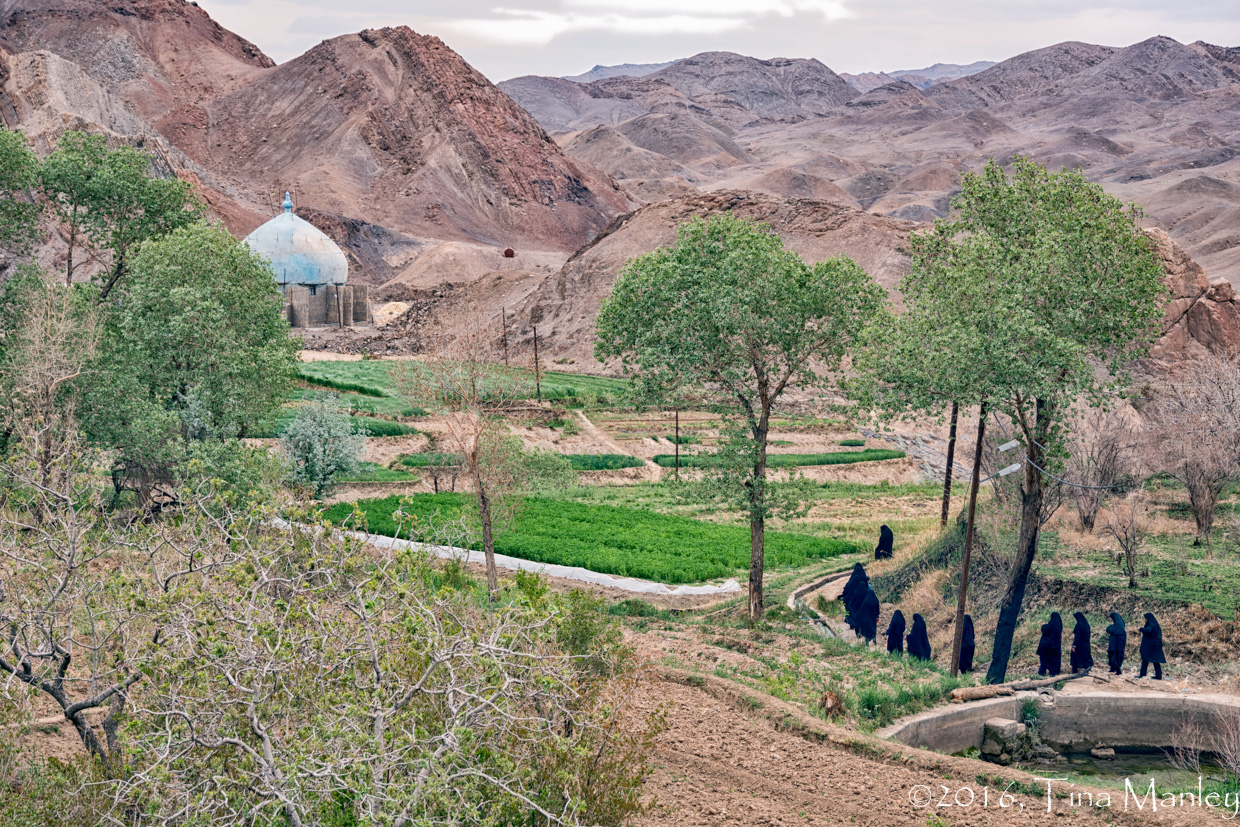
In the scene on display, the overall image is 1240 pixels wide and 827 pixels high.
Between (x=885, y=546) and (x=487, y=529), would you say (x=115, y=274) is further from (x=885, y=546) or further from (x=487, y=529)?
(x=885, y=546)

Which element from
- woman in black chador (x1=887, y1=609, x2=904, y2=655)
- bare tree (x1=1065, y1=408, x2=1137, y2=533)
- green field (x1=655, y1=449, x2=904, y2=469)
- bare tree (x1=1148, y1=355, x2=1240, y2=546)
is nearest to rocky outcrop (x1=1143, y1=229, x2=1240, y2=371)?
green field (x1=655, y1=449, x2=904, y2=469)

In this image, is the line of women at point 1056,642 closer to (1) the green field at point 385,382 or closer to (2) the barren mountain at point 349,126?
(1) the green field at point 385,382

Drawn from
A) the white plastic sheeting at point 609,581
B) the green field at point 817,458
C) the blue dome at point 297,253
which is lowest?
the white plastic sheeting at point 609,581

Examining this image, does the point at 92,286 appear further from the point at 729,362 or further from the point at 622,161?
the point at 622,161

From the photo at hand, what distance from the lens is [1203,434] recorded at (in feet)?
86.3

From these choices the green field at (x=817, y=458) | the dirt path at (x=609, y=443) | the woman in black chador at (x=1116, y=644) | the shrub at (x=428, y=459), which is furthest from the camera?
the green field at (x=817, y=458)

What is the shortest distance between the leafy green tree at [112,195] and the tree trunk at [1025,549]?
2483 centimetres

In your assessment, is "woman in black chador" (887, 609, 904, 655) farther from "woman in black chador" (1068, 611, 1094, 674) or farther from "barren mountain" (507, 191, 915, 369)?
"barren mountain" (507, 191, 915, 369)

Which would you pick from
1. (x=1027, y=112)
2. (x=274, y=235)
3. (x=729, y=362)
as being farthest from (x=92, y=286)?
(x=1027, y=112)

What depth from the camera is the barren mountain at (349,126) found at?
11181 cm

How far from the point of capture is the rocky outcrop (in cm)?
4803

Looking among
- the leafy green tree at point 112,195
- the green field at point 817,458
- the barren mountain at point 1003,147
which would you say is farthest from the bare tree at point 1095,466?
the barren mountain at point 1003,147

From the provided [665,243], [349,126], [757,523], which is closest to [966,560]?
[757,523]

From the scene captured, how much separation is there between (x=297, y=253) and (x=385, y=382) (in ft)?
85.1
